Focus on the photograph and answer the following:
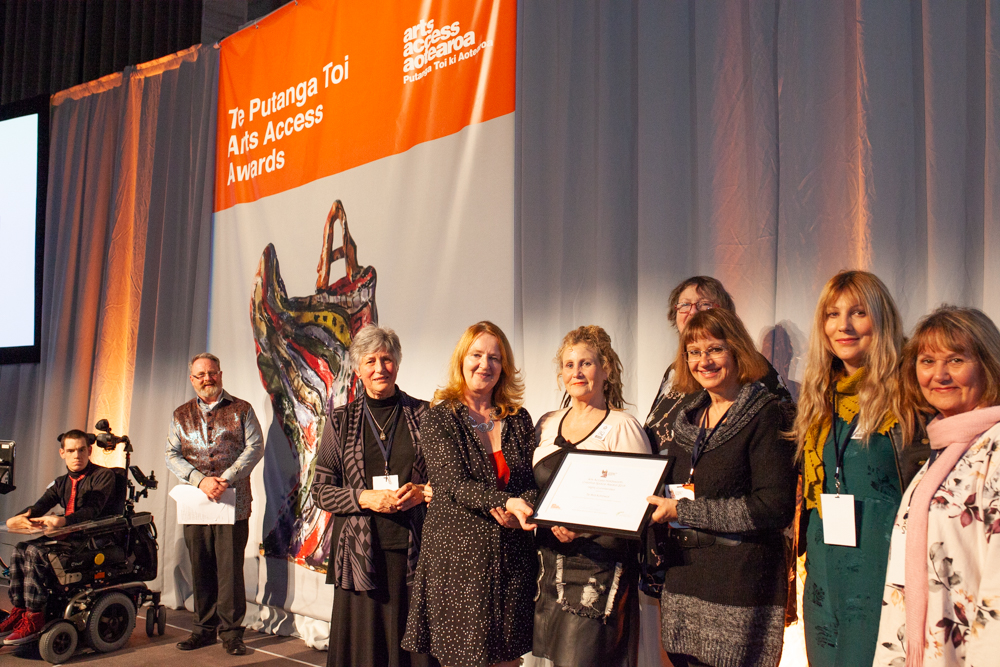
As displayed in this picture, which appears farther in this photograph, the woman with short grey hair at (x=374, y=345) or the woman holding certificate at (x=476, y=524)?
the woman with short grey hair at (x=374, y=345)

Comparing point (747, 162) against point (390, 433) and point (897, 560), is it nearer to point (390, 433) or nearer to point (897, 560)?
point (390, 433)

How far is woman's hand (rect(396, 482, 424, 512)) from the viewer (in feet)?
8.73

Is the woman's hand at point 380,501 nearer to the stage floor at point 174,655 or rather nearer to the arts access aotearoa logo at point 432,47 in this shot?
the stage floor at point 174,655

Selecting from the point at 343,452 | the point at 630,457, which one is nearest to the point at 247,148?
the point at 343,452

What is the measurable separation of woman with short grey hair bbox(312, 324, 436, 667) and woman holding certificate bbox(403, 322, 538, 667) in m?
0.29

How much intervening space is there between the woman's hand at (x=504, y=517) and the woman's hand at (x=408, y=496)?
0.49 metres

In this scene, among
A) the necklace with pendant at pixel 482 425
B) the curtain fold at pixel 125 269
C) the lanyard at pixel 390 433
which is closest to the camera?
the necklace with pendant at pixel 482 425

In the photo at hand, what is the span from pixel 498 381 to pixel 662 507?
2.62ft

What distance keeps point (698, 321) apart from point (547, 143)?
187cm

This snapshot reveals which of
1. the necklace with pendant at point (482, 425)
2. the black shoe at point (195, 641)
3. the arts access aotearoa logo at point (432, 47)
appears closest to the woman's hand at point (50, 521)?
the black shoe at point (195, 641)

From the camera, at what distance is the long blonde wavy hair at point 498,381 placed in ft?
8.46

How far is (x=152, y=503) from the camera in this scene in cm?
577

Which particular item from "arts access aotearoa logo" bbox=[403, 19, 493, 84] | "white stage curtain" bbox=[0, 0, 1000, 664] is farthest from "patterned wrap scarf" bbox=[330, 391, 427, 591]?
"arts access aotearoa logo" bbox=[403, 19, 493, 84]

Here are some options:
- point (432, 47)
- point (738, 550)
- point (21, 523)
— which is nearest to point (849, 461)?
point (738, 550)
